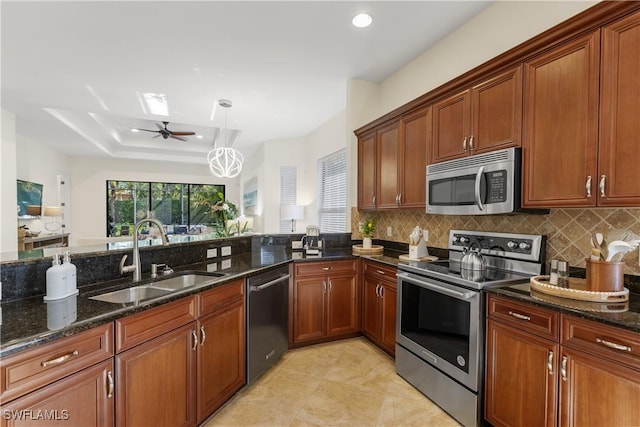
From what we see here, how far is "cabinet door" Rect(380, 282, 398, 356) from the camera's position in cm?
274

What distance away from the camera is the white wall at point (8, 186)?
15.0 feet

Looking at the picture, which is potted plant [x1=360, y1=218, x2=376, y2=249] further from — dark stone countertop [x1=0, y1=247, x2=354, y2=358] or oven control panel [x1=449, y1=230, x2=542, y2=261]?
dark stone countertop [x1=0, y1=247, x2=354, y2=358]

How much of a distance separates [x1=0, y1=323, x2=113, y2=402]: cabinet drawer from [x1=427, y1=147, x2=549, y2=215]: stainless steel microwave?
2.28 m

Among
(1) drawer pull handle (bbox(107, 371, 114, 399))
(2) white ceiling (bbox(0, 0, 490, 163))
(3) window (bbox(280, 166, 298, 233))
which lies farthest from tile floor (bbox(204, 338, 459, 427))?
(3) window (bbox(280, 166, 298, 233))

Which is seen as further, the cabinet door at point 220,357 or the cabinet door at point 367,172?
the cabinet door at point 367,172

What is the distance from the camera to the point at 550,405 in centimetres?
152

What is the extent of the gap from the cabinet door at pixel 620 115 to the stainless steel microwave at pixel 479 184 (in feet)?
1.42

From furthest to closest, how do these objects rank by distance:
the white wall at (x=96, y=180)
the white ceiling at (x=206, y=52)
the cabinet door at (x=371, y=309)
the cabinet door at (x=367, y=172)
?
the white wall at (x=96, y=180) → the cabinet door at (x=367, y=172) → the cabinet door at (x=371, y=309) → the white ceiling at (x=206, y=52)

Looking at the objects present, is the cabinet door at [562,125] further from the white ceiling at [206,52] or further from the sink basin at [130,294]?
the sink basin at [130,294]

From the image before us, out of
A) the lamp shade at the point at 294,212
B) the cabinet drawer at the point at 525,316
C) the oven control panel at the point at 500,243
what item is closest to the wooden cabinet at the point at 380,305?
the oven control panel at the point at 500,243

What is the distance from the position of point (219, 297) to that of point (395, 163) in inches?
83.8

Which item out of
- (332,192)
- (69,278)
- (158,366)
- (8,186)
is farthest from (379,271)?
(8,186)

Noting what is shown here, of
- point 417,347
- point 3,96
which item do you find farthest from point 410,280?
point 3,96

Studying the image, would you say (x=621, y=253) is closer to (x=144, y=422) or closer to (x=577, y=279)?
(x=577, y=279)
